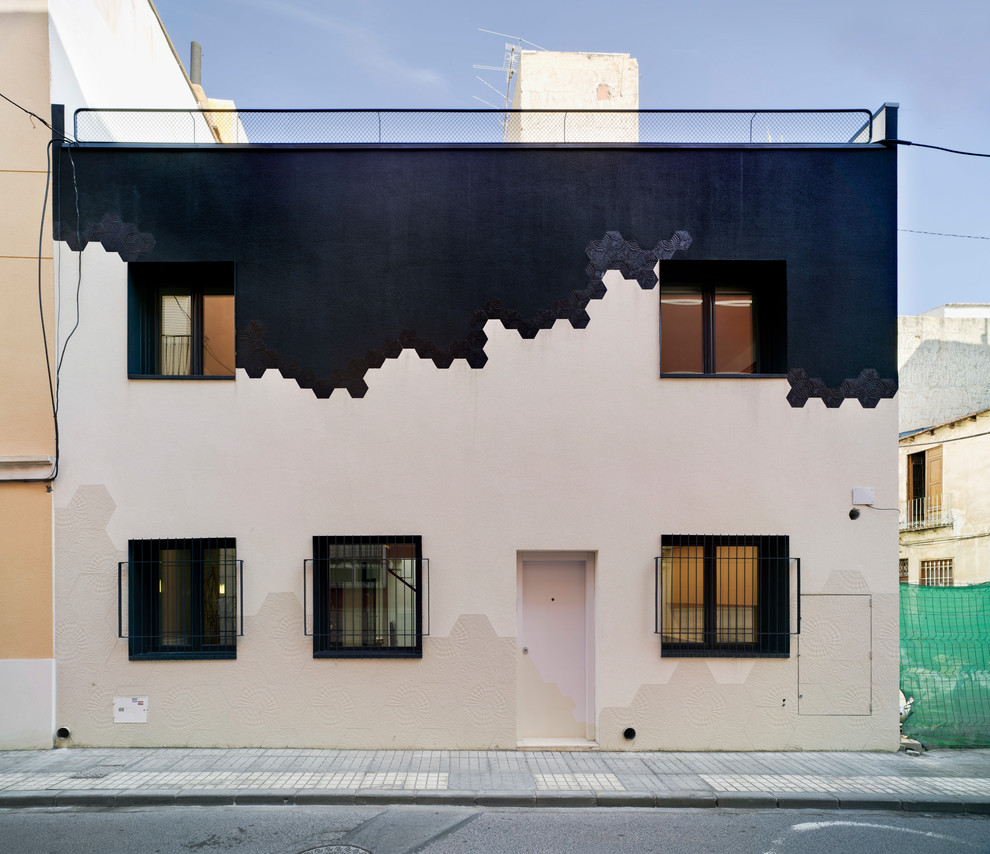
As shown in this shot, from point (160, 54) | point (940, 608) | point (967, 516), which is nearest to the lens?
point (940, 608)

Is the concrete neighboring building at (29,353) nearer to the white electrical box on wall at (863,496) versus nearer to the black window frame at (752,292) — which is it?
the black window frame at (752,292)

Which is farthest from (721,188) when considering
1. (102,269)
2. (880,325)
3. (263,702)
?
(263,702)

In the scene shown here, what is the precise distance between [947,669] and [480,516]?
6058mm

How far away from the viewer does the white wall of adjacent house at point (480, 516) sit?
8383 mm

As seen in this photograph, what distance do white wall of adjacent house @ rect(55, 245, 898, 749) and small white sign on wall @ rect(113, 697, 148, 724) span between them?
2.9 inches

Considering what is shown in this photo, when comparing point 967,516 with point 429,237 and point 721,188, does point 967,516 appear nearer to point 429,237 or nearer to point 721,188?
point 721,188

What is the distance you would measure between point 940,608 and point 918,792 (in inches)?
109

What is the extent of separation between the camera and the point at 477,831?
636 centimetres

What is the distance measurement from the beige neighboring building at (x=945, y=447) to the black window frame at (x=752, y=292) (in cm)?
1271

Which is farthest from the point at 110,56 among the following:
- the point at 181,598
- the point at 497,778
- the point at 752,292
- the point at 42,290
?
the point at 497,778

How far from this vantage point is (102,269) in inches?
340

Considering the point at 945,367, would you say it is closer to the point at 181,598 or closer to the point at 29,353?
the point at 181,598

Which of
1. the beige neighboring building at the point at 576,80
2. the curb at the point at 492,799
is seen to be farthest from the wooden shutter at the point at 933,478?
the curb at the point at 492,799

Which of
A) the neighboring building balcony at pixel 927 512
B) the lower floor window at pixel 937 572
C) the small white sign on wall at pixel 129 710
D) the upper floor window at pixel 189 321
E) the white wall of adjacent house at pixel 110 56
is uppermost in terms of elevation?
the white wall of adjacent house at pixel 110 56
